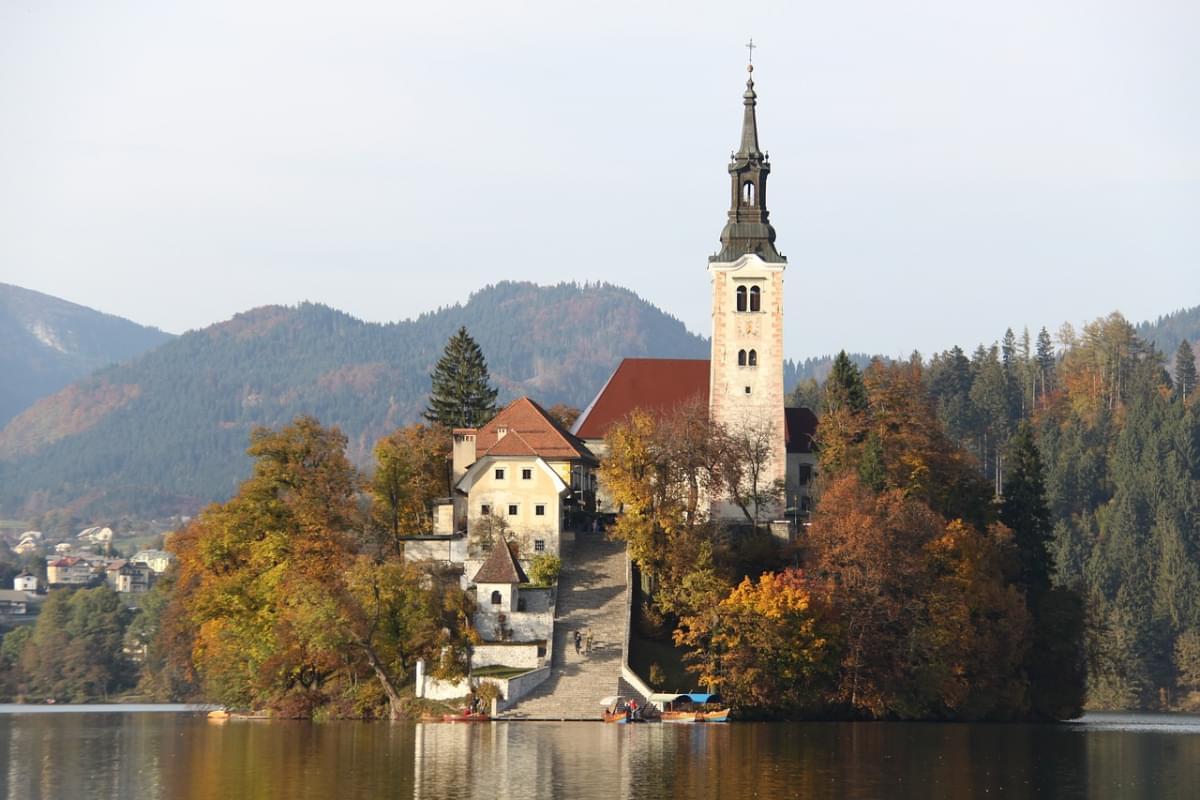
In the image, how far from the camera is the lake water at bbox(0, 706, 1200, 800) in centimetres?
4672

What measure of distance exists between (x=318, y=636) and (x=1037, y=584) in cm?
3335

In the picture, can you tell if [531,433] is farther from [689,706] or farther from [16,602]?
[16,602]

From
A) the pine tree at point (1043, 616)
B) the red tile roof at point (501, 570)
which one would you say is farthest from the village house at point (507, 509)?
the pine tree at point (1043, 616)

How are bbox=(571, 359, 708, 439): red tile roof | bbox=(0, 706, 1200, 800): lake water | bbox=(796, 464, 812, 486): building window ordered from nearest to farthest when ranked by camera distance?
bbox=(0, 706, 1200, 800): lake water, bbox=(796, 464, 812, 486): building window, bbox=(571, 359, 708, 439): red tile roof

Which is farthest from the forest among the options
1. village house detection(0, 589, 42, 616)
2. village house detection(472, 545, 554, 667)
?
village house detection(0, 589, 42, 616)

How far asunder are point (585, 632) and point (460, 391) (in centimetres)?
3189

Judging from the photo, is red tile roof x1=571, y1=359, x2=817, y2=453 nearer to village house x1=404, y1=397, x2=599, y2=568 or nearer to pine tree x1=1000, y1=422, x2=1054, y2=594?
village house x1=404, y1=397, x2=599, y2=568

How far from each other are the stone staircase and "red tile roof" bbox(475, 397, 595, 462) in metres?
4.00

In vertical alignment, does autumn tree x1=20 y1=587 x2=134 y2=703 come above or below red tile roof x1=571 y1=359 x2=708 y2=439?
below

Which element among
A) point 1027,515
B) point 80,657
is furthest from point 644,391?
point 80,657

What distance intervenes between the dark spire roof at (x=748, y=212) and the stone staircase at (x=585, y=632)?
1595 cm

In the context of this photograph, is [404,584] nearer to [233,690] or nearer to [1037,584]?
[233,690]

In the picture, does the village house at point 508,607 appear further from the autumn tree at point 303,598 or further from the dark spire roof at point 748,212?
the dark spire roof at point 748,212

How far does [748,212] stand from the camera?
92375 mm
